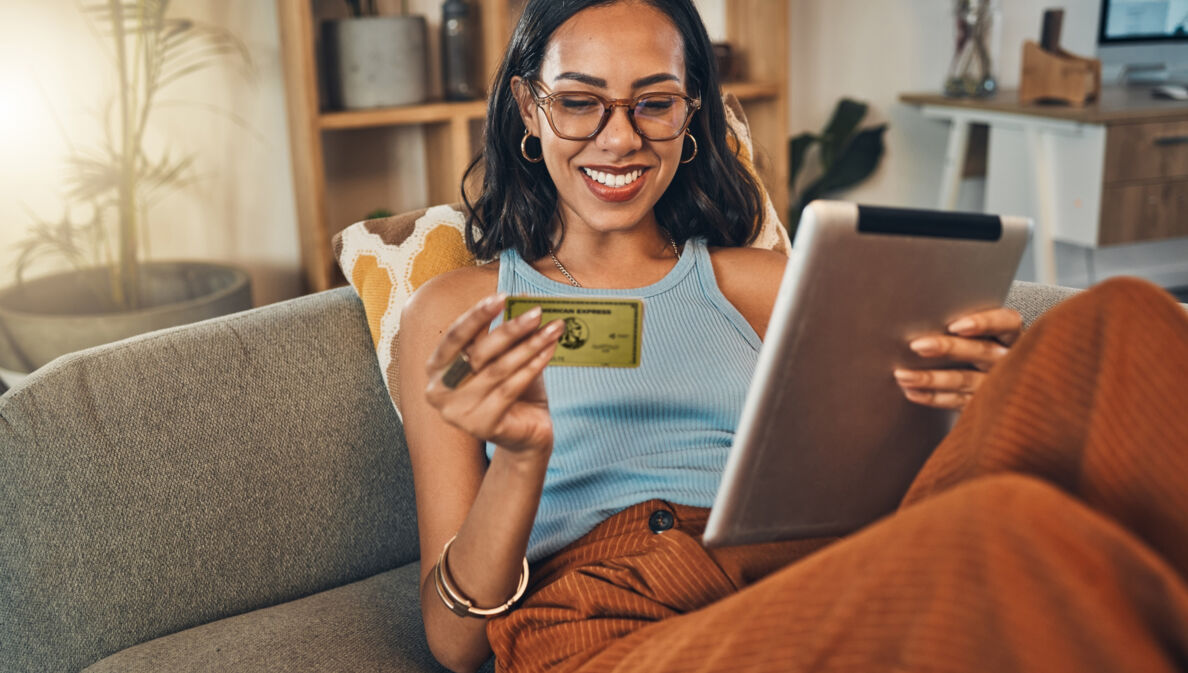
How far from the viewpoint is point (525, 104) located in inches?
50.4

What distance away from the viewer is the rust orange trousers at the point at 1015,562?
1.94 ft

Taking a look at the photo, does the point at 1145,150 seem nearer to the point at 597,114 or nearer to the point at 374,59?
the point at 374,59

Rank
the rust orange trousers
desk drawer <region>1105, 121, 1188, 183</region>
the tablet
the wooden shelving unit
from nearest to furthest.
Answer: the rust orange trousers → the tablet → the wooden shelving unit → desk drawer <region>1105, 121, 1188, 183</region>

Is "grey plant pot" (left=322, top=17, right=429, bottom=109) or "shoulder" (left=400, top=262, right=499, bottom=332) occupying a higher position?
"grey plant pot" (left=322, top=17, right=429, bottom=109)

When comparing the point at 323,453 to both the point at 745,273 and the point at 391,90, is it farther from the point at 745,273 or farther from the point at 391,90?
the point at 391,90

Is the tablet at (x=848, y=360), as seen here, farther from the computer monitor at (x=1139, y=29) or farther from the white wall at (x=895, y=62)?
the computer monitor at (x=1139, y=29)

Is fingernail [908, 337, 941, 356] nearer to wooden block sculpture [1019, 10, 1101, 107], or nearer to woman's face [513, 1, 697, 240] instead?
woman's face [513, 1, 697, 240]

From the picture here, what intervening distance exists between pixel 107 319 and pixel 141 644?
1159 mm

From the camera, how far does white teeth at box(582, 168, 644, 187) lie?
1.19 metres

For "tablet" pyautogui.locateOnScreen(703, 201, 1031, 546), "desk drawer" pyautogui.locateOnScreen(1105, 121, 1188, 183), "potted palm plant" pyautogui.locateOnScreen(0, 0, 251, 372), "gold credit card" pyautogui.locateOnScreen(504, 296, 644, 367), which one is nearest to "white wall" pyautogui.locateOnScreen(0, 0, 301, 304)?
"potted palm plant" pyautogui.locateOnScreen(0, 0, 251, 372)

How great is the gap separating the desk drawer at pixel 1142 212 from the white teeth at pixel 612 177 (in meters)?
2.16

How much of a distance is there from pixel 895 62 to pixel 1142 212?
40.3 inches

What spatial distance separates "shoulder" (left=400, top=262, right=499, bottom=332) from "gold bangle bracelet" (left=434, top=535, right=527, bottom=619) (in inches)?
10.3

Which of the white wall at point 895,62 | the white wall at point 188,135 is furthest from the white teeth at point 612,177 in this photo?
the white wall at point 895,62
